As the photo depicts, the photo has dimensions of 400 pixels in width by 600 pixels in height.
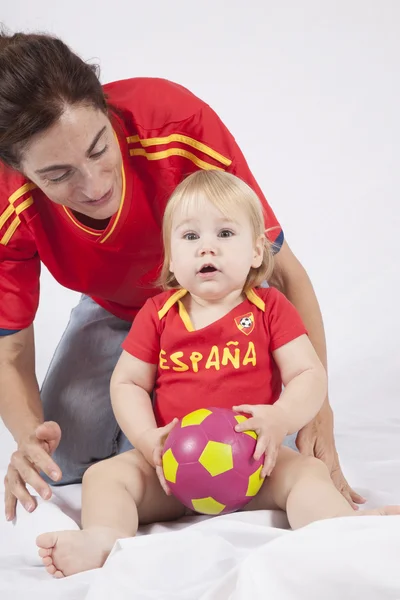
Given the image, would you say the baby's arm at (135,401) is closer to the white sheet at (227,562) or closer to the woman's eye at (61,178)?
the white sheet at (227,562)

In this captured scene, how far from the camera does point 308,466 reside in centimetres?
187

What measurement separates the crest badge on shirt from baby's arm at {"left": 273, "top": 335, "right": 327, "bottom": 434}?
76 millimetres

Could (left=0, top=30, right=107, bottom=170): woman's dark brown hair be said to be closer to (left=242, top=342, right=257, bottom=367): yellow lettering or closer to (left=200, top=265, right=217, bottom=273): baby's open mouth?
(left=200, top=265, right=217, bottom=273): baby's open mouth

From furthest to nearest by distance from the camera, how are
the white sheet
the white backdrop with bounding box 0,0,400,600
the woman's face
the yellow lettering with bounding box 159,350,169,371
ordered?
the white backdrop with bounding box 0,0,400,600
the yellow lettering with bounding box 159,350,169,371
the woman's face
the white sheet

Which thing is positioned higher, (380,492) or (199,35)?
(199,35)

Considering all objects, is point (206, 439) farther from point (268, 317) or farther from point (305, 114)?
point (305, 114)

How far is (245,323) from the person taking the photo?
1968 mm

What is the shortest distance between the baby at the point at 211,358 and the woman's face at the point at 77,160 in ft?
0.53

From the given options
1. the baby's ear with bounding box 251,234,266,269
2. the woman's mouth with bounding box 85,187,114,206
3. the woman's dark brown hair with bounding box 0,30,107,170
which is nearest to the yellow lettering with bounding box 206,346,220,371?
the baby's ear with bounding box 251,234,266,269

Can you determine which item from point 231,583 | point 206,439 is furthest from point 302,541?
point 206,439

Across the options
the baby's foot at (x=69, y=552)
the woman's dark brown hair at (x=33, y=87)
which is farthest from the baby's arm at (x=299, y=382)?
the woman's dark brown hair at (x=33, y=87)

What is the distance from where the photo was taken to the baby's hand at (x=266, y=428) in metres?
1.78

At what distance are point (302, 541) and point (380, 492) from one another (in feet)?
2.50

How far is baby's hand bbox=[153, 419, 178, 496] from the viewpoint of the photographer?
6.01 ft
